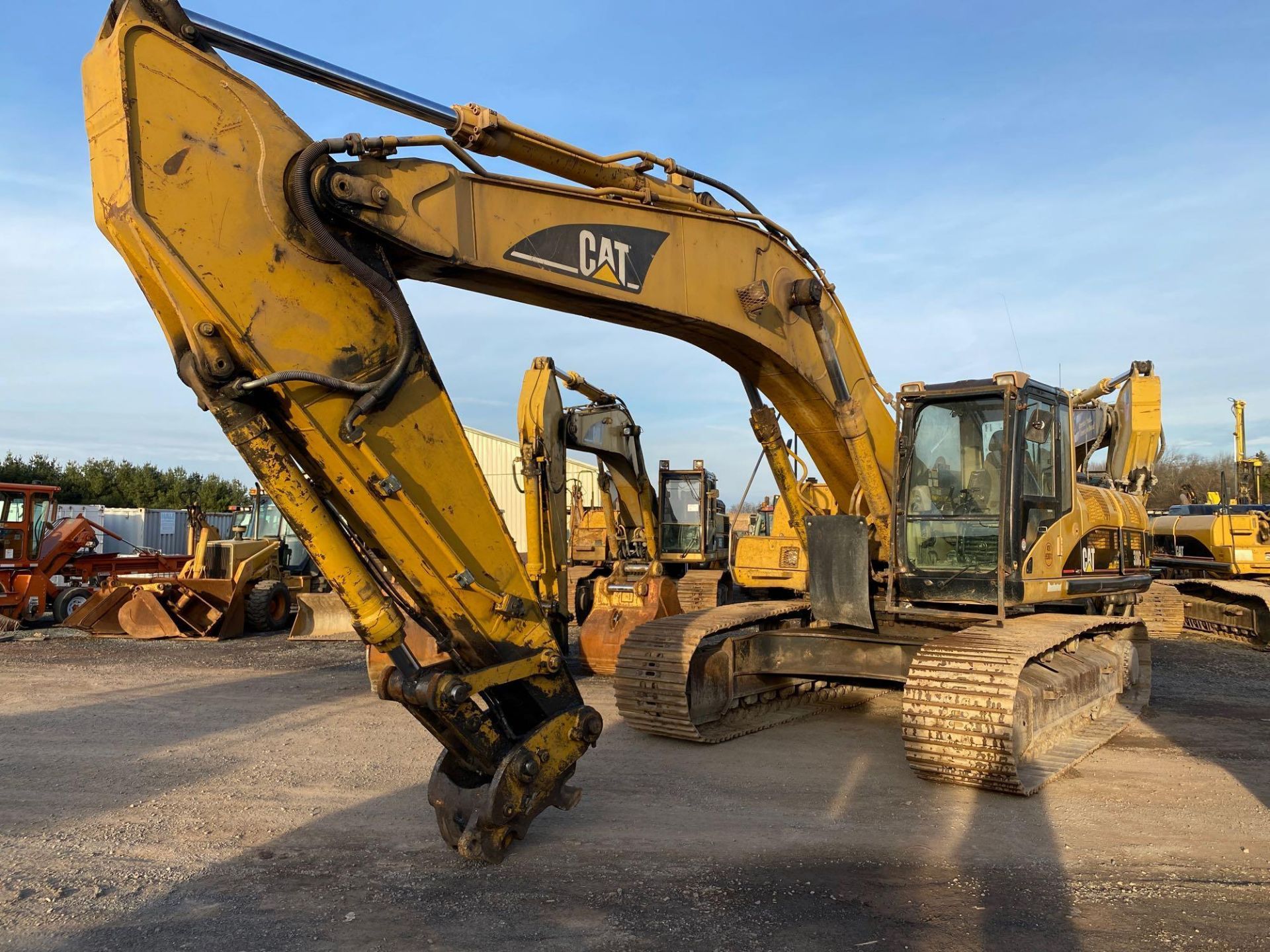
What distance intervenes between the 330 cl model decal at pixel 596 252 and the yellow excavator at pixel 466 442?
0.02 metres

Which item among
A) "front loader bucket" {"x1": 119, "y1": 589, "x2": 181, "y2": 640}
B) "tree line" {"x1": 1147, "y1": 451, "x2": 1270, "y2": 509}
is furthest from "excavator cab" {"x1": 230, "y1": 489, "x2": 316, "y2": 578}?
"tree line" {"x1": 1147, "y1": 451, "x2": 1270, "y2": 509}

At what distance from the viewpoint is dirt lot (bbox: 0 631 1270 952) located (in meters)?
4.14

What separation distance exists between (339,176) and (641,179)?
1994 millimetres

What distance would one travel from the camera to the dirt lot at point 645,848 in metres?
4.14

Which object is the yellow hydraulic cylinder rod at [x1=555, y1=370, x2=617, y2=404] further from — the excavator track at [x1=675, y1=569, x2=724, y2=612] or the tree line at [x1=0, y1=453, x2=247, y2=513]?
the tree line at [x1=0, y1=453, x2=247, y2=513]

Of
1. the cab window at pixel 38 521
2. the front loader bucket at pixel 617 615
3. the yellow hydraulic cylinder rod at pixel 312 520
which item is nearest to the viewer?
the yellow hydraulic cylinder rod at pixel 312 520

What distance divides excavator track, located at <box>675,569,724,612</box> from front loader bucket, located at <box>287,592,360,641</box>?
488cm

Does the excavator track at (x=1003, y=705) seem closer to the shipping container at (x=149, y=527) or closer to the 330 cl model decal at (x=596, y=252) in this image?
the 330 cl model decal at (x=596, y=252)

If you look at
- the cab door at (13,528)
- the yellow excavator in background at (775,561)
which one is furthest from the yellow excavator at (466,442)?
the cab door at (13,528)

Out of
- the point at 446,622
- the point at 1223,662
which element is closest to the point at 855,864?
the point at 446,622

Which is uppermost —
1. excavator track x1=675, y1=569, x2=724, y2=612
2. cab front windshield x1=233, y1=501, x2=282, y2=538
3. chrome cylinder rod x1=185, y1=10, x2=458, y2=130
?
chrome cylinder rod x1=185, y1=10, x2=458, y2=130

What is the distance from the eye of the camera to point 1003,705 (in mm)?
5895

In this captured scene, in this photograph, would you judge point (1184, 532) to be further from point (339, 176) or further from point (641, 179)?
point (339, 176)

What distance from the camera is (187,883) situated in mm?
4656
